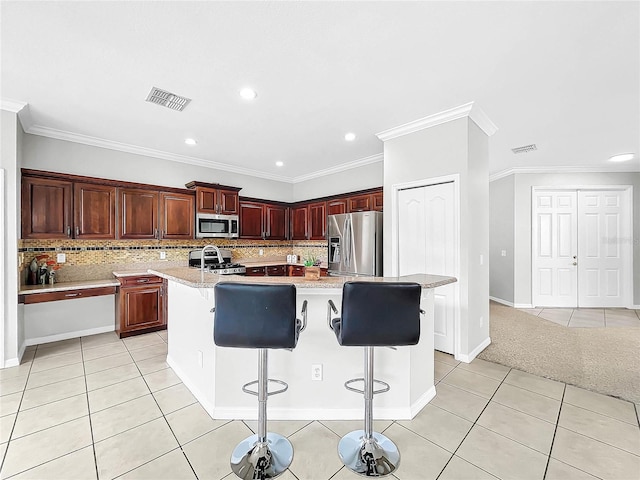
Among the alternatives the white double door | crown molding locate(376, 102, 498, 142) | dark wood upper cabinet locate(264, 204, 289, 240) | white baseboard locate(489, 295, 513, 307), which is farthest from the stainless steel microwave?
the white double door

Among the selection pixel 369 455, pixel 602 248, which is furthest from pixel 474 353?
pixel 602 248

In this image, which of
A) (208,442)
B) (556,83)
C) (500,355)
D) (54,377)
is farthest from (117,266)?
(556,83)

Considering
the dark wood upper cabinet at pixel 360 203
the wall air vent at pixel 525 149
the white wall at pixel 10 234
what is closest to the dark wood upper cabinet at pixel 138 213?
the white wall at pixel 10 234

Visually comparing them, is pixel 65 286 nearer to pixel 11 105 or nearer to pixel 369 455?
pixel 11 105

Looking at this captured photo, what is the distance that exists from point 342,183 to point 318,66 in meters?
3.30

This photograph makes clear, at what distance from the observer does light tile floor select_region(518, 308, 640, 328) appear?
15.8 feet

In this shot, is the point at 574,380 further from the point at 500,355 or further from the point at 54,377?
the point at 54,377

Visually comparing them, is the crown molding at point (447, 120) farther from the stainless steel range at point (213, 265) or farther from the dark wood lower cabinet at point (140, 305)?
the dark wood lower cabinet at point (140, 305)

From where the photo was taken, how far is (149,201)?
451 centimetres

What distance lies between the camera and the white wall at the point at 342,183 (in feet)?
16.7

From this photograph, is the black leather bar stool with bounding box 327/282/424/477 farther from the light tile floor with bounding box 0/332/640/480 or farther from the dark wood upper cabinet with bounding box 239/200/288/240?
the dark wood upper cabinet with bounding box 239/200/288/240

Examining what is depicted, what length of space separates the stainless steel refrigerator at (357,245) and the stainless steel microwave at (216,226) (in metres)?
1.88

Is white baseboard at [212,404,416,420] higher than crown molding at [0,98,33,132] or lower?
lower

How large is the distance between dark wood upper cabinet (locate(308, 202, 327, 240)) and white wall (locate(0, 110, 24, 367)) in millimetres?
4170
